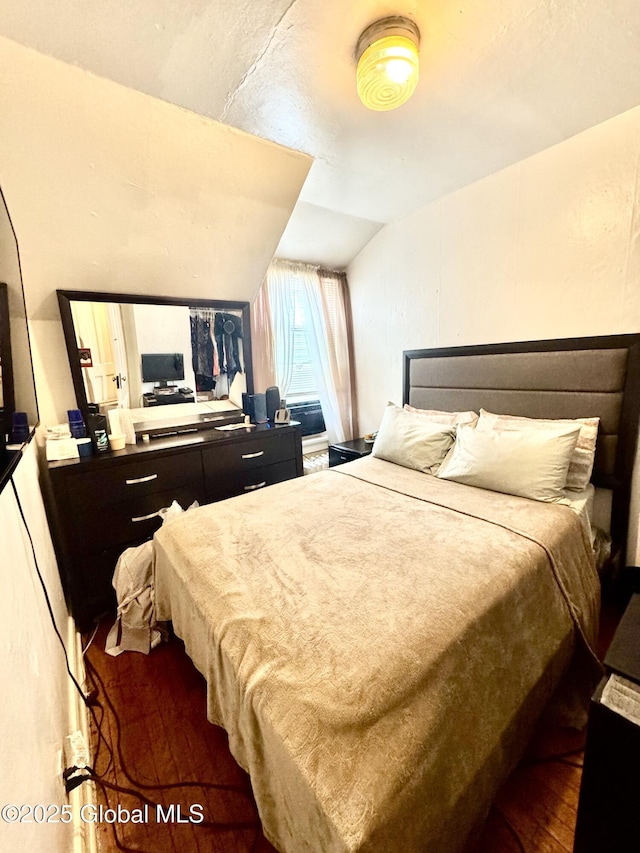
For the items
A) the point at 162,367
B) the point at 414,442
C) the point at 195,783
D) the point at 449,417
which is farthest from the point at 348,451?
the point at 195,783

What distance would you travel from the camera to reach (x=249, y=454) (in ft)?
7.57

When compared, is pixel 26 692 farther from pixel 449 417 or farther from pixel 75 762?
pixel 449 417

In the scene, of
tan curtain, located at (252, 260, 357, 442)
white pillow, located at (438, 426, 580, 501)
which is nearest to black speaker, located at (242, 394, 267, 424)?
tan curtain, located at (252, 260, 357, 442)

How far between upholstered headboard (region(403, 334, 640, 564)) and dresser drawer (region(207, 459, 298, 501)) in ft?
4.13

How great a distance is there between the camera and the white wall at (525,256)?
5.56 ft

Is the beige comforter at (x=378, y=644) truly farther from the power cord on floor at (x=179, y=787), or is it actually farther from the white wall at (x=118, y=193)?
the white wall at (x=118, y=193)

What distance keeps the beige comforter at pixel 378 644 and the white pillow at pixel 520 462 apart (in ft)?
0.38

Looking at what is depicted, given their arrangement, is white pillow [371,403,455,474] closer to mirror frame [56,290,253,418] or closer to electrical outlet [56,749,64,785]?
mirror frame [56,290,253,418]

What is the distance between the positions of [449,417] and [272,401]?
129cm

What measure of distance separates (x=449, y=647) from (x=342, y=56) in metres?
1.97

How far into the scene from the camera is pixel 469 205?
2.22 metres

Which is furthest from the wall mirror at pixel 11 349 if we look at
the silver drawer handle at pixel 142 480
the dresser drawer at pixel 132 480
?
the silver drawer handle at pixel 142 480

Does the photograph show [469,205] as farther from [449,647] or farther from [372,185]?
[449,647]

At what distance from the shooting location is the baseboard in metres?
0.95
